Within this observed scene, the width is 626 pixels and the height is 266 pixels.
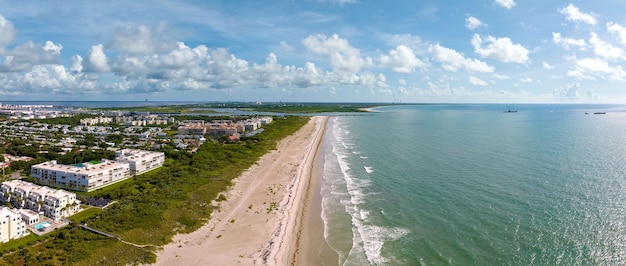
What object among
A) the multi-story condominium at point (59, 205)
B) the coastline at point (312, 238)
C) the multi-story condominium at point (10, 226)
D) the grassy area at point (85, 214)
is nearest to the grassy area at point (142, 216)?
the grassy area at point (85, 214)

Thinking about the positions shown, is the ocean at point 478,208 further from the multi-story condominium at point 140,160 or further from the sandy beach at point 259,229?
the multi-story condominium at point 140,160

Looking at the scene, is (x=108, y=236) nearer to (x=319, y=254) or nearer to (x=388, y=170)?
(x=319, y=254)

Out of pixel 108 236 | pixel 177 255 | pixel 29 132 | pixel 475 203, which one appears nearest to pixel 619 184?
pixel 475 203

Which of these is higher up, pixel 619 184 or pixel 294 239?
pixel 619 184

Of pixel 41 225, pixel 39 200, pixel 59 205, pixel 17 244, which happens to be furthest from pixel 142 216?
pixel 39 200

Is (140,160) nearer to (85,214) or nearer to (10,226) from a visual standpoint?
(85,214)

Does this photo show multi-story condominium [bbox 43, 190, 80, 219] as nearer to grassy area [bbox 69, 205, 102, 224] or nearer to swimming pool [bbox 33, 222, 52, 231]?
grassy area [bbox 69, 205, 102, 224]
